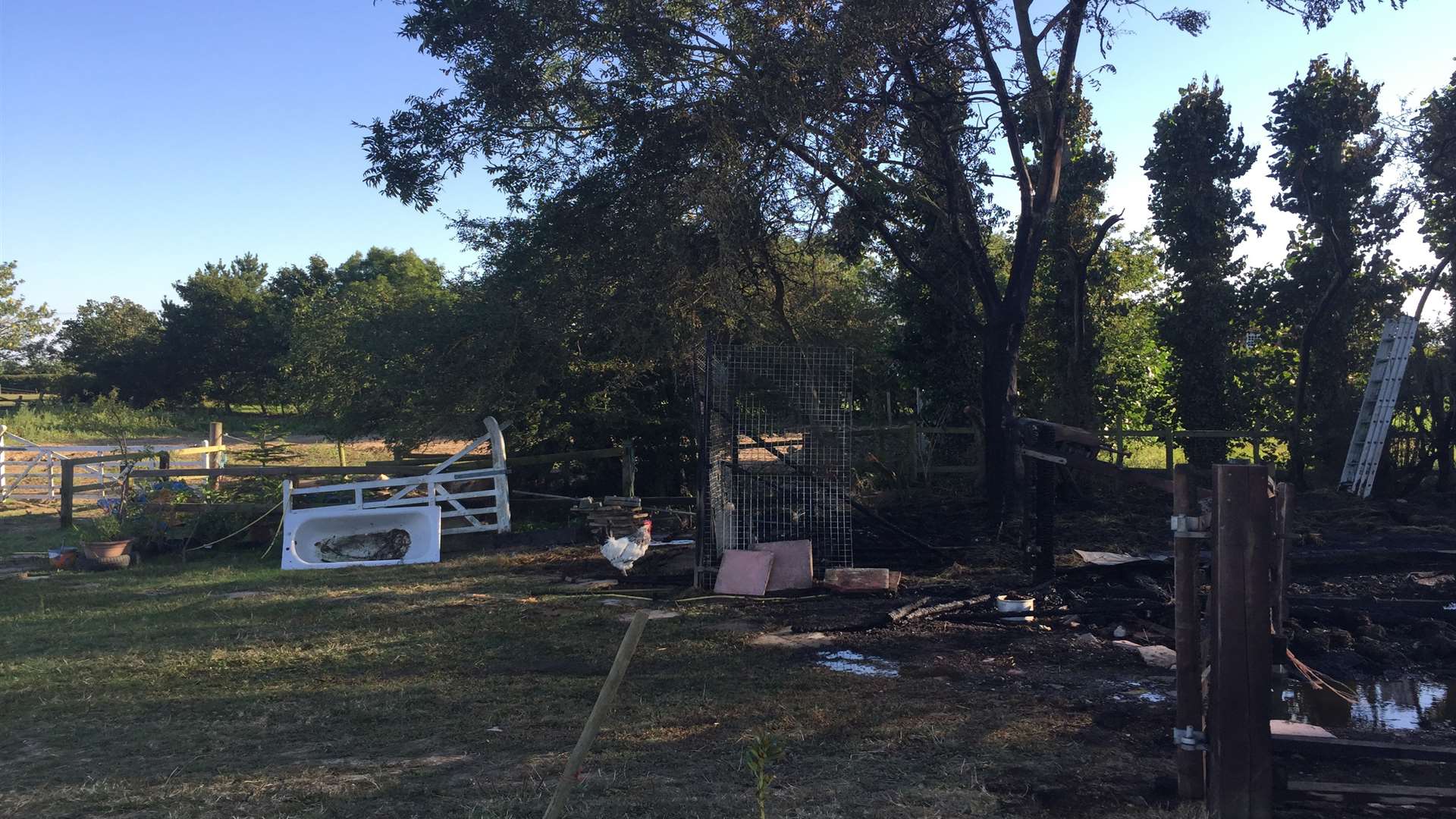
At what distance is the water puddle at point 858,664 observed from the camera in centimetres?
683

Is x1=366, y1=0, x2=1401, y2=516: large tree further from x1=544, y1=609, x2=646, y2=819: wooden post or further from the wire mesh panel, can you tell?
x1=544, y1=609, x2=646, y2=819: wooden post

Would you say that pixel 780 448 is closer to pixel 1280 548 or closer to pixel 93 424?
pixel 1280 548

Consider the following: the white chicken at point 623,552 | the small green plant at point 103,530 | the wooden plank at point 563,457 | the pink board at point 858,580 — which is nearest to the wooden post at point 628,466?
the wooden plank at point 563,457

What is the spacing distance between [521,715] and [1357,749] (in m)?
4.29

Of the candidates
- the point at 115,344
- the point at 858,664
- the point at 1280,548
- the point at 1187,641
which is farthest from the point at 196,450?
the point at 115,344

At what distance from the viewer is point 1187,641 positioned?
4.21 meters

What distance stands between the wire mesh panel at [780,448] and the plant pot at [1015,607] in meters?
2.52

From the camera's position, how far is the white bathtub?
40.0 feet

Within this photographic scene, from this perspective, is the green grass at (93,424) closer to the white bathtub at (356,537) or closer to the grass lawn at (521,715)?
the white bathtub at (356,537)

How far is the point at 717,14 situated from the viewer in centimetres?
1156

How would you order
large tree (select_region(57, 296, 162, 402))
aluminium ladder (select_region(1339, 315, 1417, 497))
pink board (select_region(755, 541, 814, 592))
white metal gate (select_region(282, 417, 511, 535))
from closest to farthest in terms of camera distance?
pink board (select_region(755, 541, 814, 592)), white metal gate (select_region(282, 417, 511, 535)), aluminium ladder (select_region(1339, 315, 1417, 497)), large tree (select_region(57, 296, 162, 402))

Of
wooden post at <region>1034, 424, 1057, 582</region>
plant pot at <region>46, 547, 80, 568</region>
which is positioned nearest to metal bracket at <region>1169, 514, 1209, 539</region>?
wooden post at <region>1034, 424, 1057, 582</region>

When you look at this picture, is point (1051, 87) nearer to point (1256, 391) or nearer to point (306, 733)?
point (1256, 391)

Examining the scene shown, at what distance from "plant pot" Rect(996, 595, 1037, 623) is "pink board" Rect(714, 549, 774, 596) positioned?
2.32m
